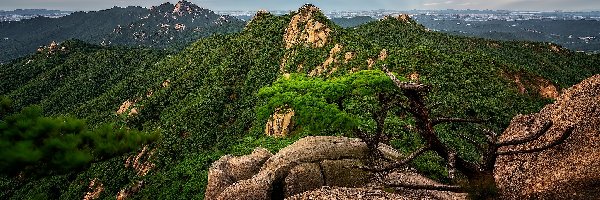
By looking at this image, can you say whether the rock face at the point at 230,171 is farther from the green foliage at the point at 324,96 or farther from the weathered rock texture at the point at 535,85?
the weathered rock texture at the point at 535,85

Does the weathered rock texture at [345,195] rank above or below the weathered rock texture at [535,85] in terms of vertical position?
above

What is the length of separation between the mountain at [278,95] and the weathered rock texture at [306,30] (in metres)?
0.29

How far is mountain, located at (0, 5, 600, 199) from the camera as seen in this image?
2208cm

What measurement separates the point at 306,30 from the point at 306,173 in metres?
64.4

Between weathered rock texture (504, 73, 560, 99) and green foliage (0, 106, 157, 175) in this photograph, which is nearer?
green foliage (0, 106, 157, 175)

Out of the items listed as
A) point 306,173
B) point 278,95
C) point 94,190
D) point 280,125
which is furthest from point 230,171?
point 94,190

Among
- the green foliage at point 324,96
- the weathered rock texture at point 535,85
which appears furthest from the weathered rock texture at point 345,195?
the weathered rock texture at point 535,85

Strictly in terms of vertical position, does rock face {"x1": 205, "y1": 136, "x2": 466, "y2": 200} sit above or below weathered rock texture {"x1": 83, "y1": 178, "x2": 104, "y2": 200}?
above

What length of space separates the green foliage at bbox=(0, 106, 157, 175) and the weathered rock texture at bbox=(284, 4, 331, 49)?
6405 cm

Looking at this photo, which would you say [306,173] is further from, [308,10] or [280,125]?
[308,10]

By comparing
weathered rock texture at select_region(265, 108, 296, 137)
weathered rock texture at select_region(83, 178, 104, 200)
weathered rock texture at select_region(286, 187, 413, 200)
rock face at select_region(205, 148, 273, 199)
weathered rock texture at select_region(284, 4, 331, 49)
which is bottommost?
weathered rock texture at select_region(83, 178, 104, 200)

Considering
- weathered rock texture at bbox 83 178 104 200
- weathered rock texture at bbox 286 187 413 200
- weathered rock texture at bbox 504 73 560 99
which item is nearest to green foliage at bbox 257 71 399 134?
weathered rock texture at bbox 286 187 413 200

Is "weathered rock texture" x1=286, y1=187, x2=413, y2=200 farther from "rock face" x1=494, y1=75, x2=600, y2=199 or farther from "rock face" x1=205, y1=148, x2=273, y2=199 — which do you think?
"rock face" x1=205, y1=148, x2=273, y2=199

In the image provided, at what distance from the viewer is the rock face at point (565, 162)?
417 inches
